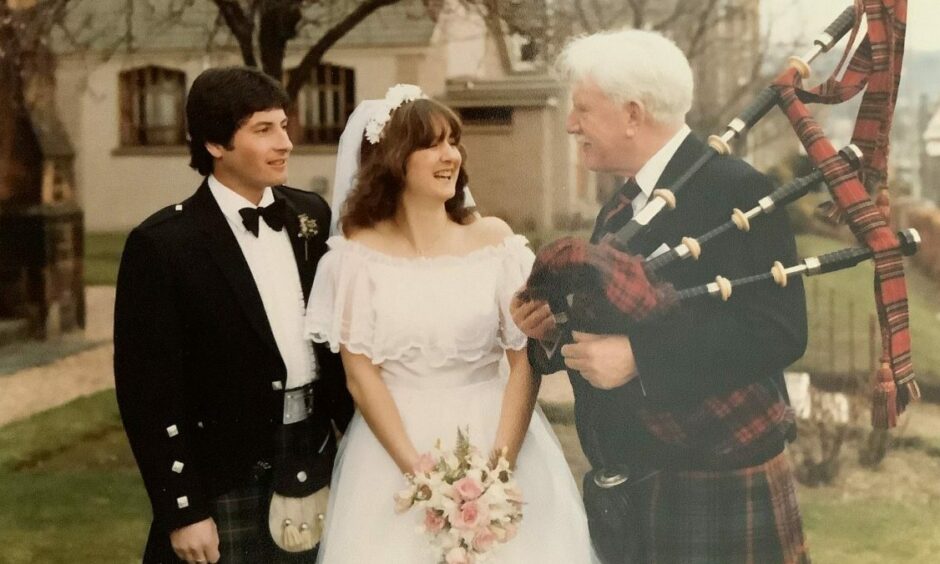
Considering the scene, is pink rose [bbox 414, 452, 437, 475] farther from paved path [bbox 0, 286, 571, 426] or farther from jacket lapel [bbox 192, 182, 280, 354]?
paved path [bbox 0, 286, 571, 426]

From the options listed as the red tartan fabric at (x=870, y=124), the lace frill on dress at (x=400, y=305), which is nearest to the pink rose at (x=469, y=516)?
the lace frill on dress at (x=400, y=305)

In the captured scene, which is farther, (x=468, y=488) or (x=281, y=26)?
(x=281, y=26)

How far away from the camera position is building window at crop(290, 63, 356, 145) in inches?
107

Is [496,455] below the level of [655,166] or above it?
below

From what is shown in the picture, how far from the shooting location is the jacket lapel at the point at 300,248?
2.43 metres

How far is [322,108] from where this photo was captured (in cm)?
274

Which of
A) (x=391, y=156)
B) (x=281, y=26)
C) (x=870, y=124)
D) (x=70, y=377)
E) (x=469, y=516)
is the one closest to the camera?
(x=469, y=516)

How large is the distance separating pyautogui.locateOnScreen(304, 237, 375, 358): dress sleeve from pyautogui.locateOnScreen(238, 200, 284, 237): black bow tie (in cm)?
14

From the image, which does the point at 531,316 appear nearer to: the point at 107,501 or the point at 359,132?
the point at 359,132

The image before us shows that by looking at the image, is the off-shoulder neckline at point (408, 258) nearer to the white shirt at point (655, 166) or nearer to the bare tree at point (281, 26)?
the white shirt at point (655, 166)

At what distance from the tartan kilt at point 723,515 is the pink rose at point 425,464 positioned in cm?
52

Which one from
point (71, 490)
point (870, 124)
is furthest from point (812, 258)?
point (71, 490)

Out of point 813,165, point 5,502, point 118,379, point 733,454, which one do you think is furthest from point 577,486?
point 5,502

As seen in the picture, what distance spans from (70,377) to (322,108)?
1.05 metres
